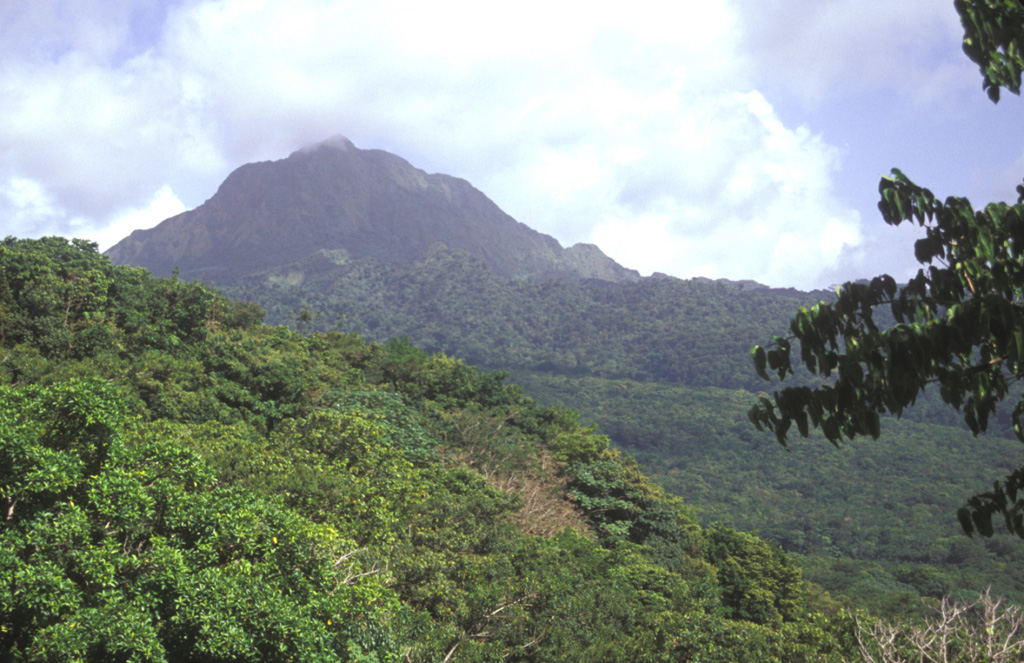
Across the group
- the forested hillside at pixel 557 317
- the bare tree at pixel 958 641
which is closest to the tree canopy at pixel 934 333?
the bare tree at pixel 958 641

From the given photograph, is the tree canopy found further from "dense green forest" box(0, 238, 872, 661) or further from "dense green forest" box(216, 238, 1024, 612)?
"dense green forest" box(216, 238, 1024, 612)

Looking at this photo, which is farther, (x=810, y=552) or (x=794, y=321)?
(x=810, y=552)

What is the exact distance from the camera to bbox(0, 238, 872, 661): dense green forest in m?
7.54

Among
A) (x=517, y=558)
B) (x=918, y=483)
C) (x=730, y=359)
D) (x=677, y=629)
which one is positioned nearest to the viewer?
(x=677, y=629)

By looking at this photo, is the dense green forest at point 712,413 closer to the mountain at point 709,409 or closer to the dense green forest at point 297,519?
the mountain at point 709,409

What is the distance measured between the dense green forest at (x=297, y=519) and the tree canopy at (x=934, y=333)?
21.5 ft

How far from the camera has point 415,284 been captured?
641 ft

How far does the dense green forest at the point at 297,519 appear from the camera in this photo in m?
7.54

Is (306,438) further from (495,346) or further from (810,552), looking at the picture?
(495,346)

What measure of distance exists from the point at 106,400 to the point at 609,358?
15115 cm

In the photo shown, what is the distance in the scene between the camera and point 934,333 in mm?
3266

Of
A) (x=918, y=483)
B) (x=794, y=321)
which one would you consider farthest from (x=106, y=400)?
(x=918, y=483)

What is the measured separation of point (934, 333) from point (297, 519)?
866cm

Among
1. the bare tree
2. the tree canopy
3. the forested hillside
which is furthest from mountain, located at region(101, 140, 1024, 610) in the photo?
the bare tree
